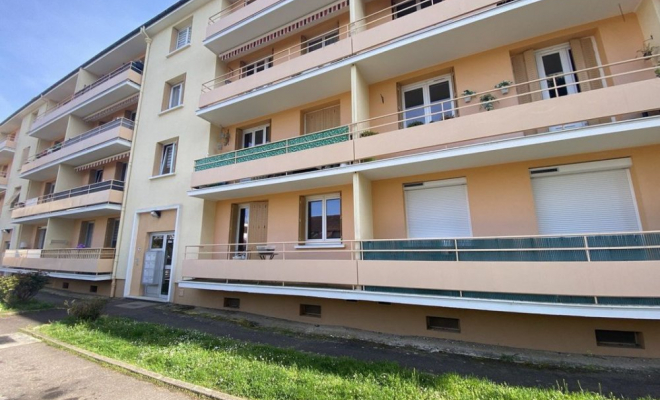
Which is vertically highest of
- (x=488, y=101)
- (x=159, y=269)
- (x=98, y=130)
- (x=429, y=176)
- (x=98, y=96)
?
(x=98, y=96)

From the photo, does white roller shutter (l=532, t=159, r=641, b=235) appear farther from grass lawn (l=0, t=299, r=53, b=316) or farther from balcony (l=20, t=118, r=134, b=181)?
balcony (l=20, t=118, r=134, b=181)

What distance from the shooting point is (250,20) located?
41.8 ft

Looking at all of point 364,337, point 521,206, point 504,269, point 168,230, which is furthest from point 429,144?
point 168,230

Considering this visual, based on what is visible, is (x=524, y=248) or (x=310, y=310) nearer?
(x=524, y=248)

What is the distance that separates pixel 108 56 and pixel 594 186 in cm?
2540

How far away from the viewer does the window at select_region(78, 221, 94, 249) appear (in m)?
18.5

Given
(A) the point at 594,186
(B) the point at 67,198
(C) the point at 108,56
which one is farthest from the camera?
(C) the point at 108,56

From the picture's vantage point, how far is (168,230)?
13.8 metres

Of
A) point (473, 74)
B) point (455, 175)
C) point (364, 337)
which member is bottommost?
point (364, 337)

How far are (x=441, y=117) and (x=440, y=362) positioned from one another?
6.86 metres

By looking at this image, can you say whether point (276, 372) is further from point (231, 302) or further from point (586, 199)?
point (586, 199)

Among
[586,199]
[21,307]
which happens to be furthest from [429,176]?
[21,307]

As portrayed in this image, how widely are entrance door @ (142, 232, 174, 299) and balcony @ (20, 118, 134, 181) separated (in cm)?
648

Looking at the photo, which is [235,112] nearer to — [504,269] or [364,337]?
[364,337]
